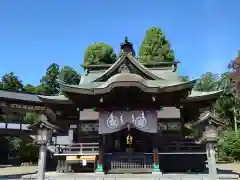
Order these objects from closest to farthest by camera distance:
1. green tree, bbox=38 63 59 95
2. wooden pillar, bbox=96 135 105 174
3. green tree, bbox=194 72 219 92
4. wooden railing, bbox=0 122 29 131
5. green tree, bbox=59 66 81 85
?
wooden pillar, bbox=96 135 105 174, wooden railing, bbox=0 122 29 131, green tree, bbox=194 72 219 92, green tree, bbox=38 63 59 95, green tree, bbox=59 66 81 85

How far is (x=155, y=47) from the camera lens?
62281 millimetres

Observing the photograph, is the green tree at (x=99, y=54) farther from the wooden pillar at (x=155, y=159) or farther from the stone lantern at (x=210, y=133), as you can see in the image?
the stone lantern at (x=210, y=133)

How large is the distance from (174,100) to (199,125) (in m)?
6.54

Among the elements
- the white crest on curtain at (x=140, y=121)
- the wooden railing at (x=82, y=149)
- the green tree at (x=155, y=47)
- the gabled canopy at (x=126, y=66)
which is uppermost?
the green tree at (x=155, y=47)

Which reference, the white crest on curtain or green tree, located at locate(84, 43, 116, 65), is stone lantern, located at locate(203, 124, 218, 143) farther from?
green tree, located at locate(84, 43, 116, 65)

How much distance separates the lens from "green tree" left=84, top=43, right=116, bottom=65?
65.9 metres

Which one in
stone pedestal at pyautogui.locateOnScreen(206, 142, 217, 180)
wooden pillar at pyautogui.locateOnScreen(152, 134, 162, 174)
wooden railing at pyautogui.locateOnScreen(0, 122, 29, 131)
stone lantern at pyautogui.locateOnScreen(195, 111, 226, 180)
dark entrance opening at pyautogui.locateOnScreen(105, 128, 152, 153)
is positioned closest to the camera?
stone pedestal at pyautogui.locateOnScreen(206, 142, 217, 180)

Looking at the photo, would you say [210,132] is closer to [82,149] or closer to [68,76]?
[82,149]

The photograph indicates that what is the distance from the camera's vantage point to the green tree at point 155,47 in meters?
60.8

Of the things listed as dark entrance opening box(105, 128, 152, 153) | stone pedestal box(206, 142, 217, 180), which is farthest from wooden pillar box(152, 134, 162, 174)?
stone pedestal box(206, 142, 217, 180)

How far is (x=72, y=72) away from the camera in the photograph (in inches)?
2825

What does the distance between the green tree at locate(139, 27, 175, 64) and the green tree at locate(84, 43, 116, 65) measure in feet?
29.3

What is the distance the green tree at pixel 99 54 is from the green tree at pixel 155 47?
893 cm

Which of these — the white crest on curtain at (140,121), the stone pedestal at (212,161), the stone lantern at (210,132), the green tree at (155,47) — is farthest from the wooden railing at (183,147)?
the green tree at (155,47)
